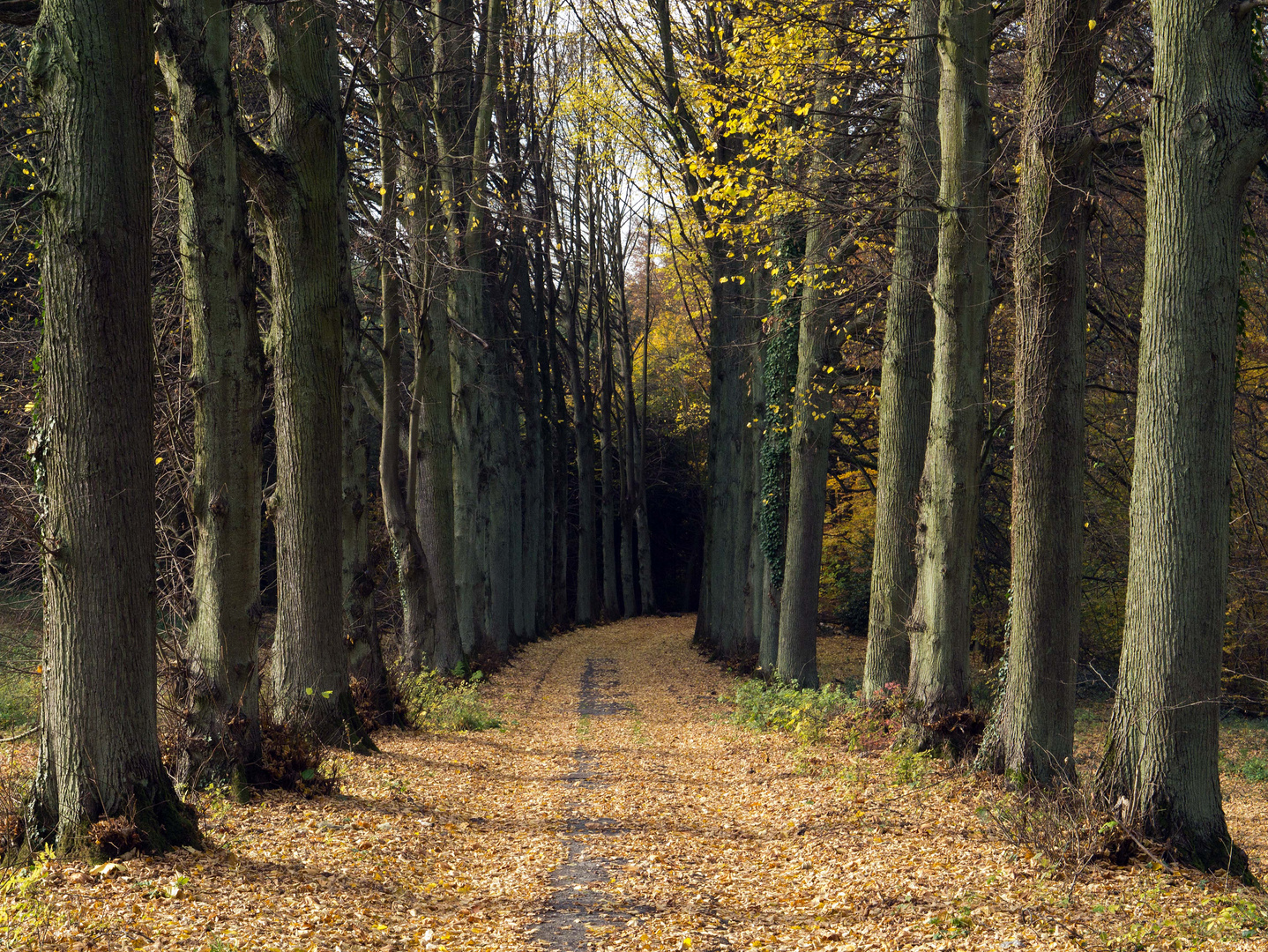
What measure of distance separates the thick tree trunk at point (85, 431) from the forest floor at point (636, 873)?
0.51 metres

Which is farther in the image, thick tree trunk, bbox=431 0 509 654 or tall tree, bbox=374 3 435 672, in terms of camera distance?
thick tree trunk, bbox=431 0 509 654

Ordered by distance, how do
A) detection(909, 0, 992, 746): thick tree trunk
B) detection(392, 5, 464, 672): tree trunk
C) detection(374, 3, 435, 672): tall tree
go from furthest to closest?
detection(392, 5, 464, 672): tree trunk < detection(374, 3, 435, 672): tall tree < detection(909, 0, 992, 746): thick tree trunk

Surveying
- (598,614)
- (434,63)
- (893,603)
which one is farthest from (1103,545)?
(598,614)

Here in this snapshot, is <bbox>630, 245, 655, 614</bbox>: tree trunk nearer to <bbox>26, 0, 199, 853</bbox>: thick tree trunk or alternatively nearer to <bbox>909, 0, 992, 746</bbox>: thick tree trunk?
<bbox>909, 0, 992, 746</bbox>: thick tree trunk

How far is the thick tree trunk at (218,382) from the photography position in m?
6.94

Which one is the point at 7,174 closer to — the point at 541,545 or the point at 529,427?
the point at 529,427

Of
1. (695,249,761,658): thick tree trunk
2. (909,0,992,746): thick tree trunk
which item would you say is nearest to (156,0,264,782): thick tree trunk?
(909,0,992,746): thick tree trunk

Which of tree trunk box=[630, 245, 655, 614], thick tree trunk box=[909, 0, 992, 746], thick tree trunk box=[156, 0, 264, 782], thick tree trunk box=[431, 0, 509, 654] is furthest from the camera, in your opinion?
tree trunk box=[630, 245, 655, 614]

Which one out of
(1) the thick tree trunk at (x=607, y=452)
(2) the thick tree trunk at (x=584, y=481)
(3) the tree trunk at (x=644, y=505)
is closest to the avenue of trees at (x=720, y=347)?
(2) the thick tree trunk at (x=584, y=481)

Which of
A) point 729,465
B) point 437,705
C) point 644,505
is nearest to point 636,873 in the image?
point 437,705

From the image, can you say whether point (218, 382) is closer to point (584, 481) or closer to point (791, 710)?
point (791, 710)

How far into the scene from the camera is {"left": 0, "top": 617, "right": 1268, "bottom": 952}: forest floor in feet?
15.8

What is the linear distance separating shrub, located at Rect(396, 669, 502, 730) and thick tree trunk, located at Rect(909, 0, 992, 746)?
227 inches

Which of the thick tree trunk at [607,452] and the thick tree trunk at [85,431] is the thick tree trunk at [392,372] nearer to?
the thick tree trunk at [85,431]
